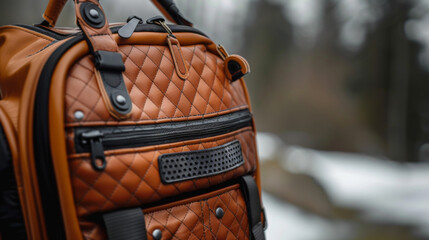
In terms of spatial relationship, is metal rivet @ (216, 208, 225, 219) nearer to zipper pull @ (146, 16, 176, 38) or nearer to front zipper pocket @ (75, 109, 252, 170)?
front zipper pocket @ (75, 109, 252, 170)

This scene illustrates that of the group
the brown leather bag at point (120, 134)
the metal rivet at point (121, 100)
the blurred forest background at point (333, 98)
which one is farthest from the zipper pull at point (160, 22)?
the blurred forest background at point (333, 98)

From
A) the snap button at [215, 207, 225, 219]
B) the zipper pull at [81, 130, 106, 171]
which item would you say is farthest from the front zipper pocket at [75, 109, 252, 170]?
the snap button at [215, 207, 225, 219]

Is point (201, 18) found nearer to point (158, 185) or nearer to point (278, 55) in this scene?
point (278, 55)

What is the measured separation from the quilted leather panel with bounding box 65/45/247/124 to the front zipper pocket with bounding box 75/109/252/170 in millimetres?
12

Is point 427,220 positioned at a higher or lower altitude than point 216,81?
lower

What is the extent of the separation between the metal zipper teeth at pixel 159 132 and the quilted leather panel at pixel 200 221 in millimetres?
83

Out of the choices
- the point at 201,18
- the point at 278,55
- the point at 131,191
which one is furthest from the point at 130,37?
the point at 278,55

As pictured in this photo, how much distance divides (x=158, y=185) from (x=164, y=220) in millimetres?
45

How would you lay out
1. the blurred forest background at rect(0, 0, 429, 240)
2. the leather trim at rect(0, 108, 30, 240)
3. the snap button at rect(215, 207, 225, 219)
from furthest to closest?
1. the blurred forest background at rect(0, 0, 429, 240)
2. the snap button at rect(215, 207, 225, 219)
3. the leather trim at rect(0, 108, 30, 240)

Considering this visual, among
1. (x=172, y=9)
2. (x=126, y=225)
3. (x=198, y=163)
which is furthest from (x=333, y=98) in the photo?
(x=126, y=225)

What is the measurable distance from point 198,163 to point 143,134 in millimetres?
83

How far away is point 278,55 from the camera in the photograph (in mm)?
2600

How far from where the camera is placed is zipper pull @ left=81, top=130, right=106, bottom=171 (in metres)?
0.33

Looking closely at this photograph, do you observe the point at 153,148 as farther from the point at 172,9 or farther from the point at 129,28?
the point at 172,9
